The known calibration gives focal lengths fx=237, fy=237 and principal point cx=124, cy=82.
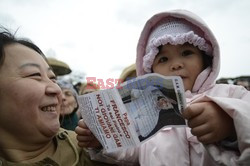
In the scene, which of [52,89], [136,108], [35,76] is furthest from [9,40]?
[136,108]

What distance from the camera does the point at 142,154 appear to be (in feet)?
4.38

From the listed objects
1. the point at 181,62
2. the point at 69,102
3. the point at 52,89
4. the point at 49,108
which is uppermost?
the point at 181,62

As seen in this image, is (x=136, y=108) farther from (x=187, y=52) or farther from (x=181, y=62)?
(x=187, y=52)

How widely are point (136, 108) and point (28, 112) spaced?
596 mm

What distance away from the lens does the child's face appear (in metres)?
1.40

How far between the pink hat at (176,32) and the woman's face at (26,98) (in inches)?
26.4

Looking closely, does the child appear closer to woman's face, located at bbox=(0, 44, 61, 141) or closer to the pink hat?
the pink hat

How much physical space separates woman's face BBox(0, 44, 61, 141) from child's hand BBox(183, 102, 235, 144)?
0.76m

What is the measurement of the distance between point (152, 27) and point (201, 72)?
21.2 inches

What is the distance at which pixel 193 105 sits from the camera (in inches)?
36.8

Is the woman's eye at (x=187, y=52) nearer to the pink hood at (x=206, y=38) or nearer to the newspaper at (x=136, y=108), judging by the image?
the pink hood at (x=206, y=38)

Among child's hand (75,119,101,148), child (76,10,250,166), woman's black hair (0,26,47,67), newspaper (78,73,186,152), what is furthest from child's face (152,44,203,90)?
woman's black hair (0,26,47,67)

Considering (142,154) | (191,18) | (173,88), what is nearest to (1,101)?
(142,154)

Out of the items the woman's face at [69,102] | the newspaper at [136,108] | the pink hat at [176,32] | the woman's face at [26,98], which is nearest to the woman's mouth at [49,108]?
the woman's face at [26,98]
